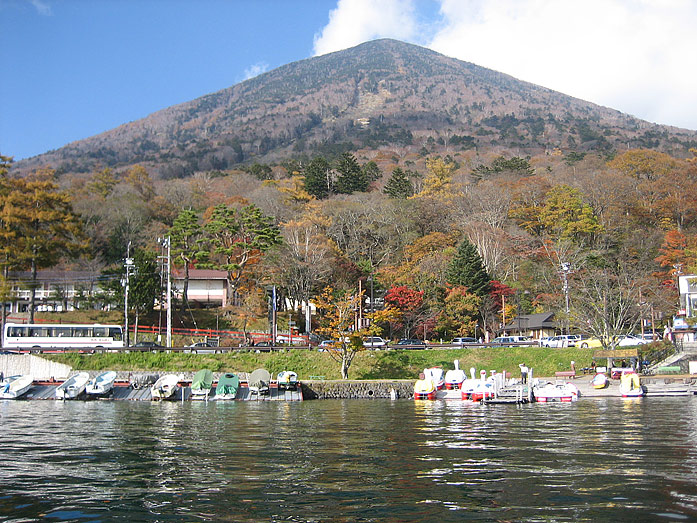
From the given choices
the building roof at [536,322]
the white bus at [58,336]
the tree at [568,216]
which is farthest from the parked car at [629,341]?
the white bus at [58,336]

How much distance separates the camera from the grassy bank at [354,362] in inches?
1570

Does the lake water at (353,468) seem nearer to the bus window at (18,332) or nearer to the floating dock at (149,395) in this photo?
the floating dock at (149,395)

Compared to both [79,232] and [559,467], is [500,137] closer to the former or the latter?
[79,232]

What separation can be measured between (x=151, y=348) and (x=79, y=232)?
531 inches

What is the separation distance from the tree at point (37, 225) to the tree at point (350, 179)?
44.0 meters

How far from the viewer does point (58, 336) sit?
45281 millimetres

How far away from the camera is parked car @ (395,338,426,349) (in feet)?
→ 137

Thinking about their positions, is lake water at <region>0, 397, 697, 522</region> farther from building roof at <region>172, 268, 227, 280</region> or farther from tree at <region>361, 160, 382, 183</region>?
tree at <region>361, 160, 382, 183</region>

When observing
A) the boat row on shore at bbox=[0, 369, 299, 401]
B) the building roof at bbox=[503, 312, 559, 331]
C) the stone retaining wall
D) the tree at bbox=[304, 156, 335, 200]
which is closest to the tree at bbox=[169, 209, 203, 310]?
the boat row on shore at bbox=[0, 369, 299, 401]

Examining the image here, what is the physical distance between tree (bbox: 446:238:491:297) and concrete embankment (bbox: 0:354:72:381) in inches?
1160

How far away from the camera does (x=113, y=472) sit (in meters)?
11.8

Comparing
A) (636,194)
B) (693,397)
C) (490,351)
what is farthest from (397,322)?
(636,194)

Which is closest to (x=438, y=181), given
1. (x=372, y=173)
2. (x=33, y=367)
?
(x=372, y=173)

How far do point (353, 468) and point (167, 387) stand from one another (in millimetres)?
22576
